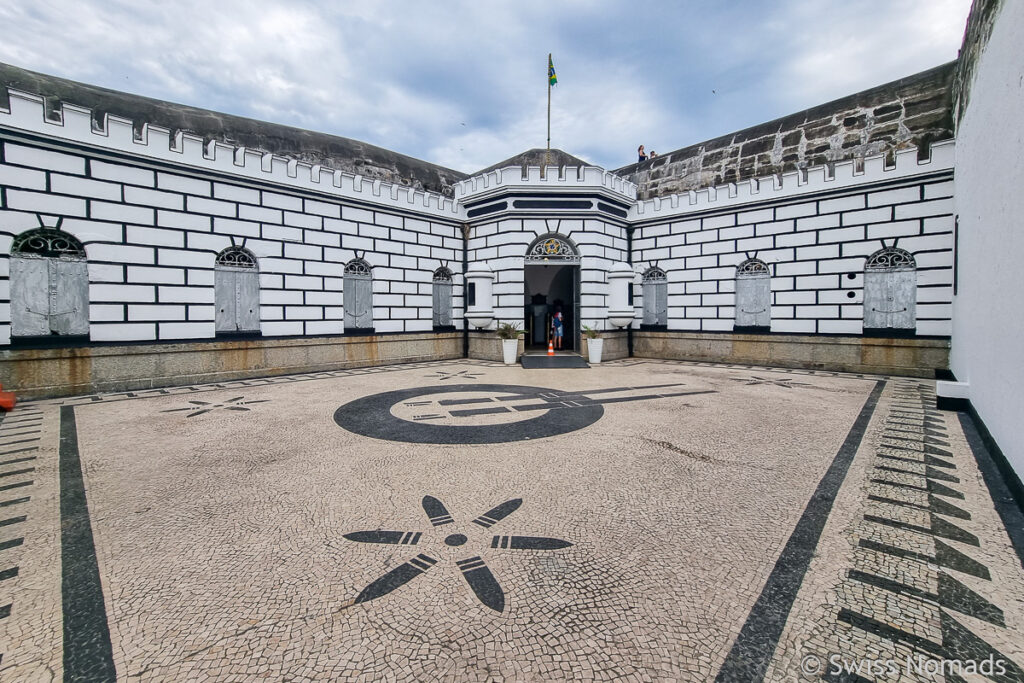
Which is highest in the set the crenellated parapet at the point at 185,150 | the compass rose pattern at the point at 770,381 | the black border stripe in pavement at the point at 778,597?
the crenellated parapet at the point at 185,150

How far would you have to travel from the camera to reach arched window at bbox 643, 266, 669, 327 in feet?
51.2

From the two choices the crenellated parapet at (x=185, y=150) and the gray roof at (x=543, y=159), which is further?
the gray roof at (x=543, y=159)

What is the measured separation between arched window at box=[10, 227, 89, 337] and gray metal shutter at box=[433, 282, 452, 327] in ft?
29.0

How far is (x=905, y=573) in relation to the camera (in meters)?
2.83

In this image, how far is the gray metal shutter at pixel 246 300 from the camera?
435 inches

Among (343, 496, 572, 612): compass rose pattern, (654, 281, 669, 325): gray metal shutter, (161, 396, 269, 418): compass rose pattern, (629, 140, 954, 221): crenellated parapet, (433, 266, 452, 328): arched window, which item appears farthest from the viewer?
(654, 281, 669, 325): gray metal shutter

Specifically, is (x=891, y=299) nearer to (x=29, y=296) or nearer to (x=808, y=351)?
(x=808, y=351)

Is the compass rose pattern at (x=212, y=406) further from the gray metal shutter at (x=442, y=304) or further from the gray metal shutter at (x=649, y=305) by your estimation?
the gray metal shutter at (x=649, y=305)

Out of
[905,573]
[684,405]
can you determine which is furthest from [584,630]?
[684,405]

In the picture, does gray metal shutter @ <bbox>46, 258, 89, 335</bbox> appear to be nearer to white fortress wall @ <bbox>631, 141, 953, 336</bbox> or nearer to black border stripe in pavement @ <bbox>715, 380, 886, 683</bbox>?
black border stripe in pavement @ <bbox>715, 380, 886, 683</bbox>

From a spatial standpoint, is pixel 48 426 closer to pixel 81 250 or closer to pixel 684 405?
pixel 81 250

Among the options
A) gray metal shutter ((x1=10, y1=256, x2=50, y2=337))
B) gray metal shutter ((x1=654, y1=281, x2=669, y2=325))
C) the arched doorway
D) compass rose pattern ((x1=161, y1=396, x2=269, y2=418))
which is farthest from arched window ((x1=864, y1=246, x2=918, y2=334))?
gray metal shutter ((x1=10, y1=256, x2=50, y2=337))

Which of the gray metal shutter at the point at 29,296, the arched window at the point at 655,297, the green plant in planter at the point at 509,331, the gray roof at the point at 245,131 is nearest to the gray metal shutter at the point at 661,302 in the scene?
the arched window at the point at 655,297

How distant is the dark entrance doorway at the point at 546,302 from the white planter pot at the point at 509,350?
3474mm
